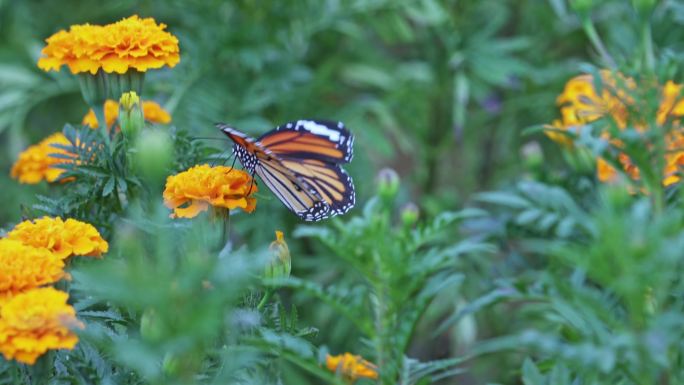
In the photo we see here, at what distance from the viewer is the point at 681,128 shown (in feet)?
4.08

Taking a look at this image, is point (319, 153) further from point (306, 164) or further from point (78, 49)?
point (78, 49)

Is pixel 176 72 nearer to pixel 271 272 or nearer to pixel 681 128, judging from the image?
pixel 271 272

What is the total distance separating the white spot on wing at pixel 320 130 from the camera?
1386mm

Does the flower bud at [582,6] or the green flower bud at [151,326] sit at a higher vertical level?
the flower bud at [582,6]

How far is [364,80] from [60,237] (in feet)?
5.38

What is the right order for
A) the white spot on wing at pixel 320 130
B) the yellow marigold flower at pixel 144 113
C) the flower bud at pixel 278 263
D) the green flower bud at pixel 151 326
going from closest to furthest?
the green flower bud at pixel 151 326
the flower bud at pixel 278 263
the white spot on wing at pixel 320 130
the yellow marigold flower at pixel 144 113

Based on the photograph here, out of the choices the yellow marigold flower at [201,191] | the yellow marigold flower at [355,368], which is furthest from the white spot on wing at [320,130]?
the yellow marigold flower at [355,368]

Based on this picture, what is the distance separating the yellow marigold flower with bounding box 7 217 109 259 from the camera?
3.63ft

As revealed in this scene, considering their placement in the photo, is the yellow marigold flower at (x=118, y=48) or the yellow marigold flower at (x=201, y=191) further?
the yellow marigold flower at (x=118, y=48)

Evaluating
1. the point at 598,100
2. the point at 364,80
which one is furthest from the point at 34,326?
the point at 364,80

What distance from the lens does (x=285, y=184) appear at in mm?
1466

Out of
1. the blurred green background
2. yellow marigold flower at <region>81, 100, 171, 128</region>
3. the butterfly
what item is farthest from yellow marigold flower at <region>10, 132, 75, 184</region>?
the blurred green background

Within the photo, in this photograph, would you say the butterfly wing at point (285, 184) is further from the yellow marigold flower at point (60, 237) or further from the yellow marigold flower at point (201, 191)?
the yellow marigold flower at point (60, 237)

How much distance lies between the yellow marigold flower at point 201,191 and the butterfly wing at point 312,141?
23 centimetres
